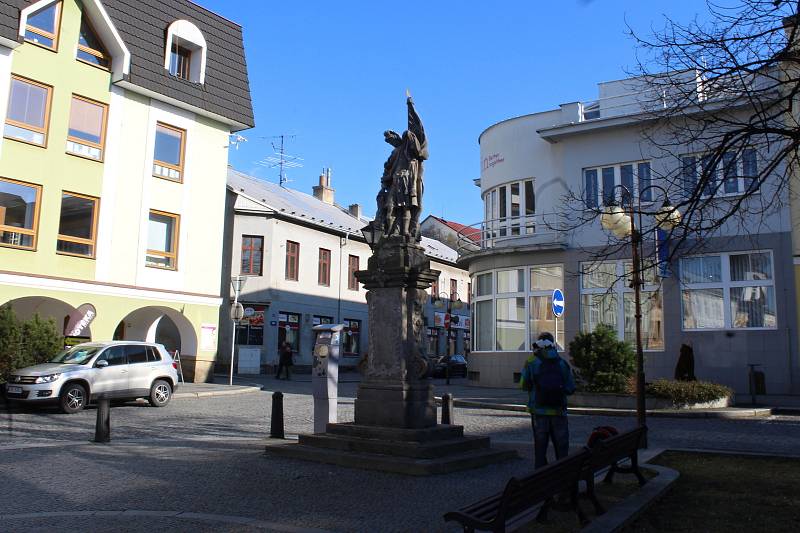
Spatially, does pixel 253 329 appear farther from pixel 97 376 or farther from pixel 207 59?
pixel 97 376

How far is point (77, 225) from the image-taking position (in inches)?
937

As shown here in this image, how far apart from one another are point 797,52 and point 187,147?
23.1m

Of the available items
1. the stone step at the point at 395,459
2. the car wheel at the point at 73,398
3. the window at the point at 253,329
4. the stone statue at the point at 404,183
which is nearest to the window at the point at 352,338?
the window at the point at 253,329

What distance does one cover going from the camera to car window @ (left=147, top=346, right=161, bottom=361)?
1872 centimetres

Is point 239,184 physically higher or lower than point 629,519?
higher

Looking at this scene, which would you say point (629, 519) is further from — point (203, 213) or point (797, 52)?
point (203, 213)

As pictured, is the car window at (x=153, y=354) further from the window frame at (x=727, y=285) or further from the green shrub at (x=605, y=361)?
the window frame at (x=727, y=285)

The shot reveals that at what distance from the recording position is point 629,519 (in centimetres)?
655

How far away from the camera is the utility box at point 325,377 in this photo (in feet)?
42.2

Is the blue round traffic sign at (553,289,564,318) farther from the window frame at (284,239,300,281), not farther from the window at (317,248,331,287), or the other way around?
the window at (317,248,331,287)

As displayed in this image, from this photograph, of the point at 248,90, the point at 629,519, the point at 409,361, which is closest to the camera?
the point at 629,519

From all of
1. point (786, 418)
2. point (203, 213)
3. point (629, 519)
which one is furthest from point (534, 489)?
point (203, 213)

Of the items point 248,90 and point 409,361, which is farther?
point 248,90

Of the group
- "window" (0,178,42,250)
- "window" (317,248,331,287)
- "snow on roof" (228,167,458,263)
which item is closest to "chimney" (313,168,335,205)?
"snow on roof" (228,167,458,263)
